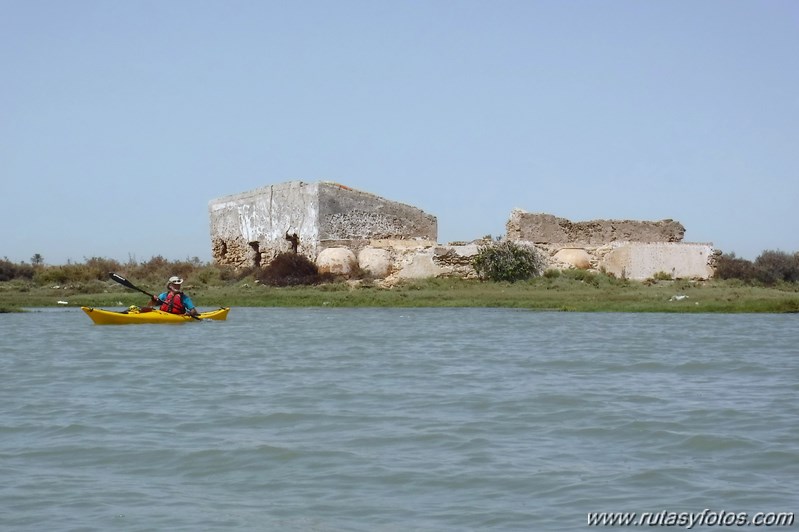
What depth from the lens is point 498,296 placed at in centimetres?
2456

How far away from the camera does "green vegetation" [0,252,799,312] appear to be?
22312mm

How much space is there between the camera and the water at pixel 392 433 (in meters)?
6.33

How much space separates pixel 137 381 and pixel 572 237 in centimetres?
2026

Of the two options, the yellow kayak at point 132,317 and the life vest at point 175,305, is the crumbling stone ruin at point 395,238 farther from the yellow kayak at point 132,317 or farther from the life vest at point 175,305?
the yellow kayak at point 132,317

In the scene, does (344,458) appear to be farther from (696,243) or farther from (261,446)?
(696,243)

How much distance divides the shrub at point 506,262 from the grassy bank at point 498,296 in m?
0.52

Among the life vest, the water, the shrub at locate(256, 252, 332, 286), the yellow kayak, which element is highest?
the shrub at locate(256, 252, 332, 286)

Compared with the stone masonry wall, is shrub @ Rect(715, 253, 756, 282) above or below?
below

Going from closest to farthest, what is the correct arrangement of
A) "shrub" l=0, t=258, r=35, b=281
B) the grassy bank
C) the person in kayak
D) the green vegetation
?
the person in kayak → the grassy bank → the green vegetation → "shrub" l=0, t=258, r=35, b=281

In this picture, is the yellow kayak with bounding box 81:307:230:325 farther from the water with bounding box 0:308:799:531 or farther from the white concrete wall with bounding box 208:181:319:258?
the white concrete wall with bounding box 208:181:319:258

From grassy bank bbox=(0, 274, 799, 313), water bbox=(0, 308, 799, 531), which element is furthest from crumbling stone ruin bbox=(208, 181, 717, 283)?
water bbox=(0, 308, 799, 531)

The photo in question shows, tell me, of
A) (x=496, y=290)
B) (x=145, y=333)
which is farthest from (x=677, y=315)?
(x=145, y=333)

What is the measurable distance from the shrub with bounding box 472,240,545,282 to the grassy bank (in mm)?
523

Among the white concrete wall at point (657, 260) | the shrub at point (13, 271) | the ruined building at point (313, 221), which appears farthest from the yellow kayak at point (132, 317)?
the shrub at point (13, 271)
